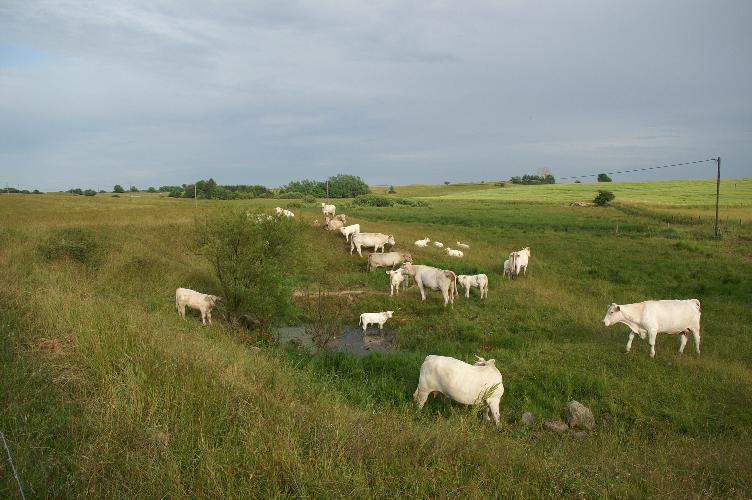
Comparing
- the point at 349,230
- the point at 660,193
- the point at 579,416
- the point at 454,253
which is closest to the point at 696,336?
the point at 579,416

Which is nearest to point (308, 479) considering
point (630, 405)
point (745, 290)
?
point (630, 405)

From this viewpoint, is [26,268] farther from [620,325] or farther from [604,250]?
[604,250]

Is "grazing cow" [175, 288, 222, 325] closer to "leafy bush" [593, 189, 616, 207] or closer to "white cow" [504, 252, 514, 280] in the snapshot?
"white cow" [504, 252, 514, 280]

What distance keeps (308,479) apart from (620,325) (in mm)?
14917

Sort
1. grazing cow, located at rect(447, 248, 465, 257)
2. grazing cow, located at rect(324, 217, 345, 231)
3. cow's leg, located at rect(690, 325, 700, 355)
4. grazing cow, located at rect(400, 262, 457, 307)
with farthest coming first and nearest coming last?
1. grazing cow, located at rect(324, 217, 345, 231)
2. grazing cow, located at rect(447, 248, 465, 257)
3. grazing cow, located at rect(400, 262, 457, 307)
4. cow's leg, located at rect(690, 325, 700, 355)

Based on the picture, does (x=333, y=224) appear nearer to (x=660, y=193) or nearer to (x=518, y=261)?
(x=518, y=261)

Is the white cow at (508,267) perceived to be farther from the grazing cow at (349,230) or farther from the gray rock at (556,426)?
the gray rock at (556,426)

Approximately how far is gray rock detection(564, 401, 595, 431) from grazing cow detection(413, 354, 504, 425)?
62.9 inches

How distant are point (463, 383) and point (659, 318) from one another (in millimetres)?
7499

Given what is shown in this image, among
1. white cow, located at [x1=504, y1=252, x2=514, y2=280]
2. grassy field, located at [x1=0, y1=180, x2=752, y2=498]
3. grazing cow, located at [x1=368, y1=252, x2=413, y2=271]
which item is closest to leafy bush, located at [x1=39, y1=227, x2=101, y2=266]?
grassy field, located at [x1=0, y1=180, x2=752, y2=498]

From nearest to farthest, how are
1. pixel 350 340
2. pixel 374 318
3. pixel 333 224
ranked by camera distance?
1. pixel 350 340
2. pixel 374 318
3. pixel 333 224

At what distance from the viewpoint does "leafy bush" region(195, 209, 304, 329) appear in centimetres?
1622

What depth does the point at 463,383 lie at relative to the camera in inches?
389

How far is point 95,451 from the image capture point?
4.93 metres
